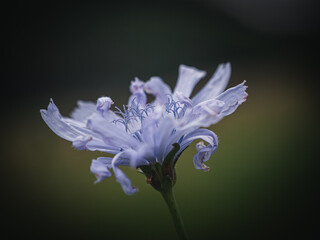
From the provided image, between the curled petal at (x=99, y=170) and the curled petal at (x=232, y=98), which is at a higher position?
the curled petal at (x=232, y=98)

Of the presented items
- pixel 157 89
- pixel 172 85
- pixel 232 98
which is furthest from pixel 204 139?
pixel 172 85

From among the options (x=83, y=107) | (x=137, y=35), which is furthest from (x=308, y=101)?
(x=137, y=35)

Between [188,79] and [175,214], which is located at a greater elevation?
[188,79]

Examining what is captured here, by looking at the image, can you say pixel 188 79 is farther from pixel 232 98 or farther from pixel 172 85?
pixel 172 85

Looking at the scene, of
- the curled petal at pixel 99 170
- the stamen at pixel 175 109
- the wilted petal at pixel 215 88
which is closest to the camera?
the curled petal at pixel 99 170

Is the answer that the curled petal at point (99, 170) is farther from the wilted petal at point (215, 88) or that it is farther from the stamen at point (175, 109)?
the wilted petal at point (215, 88)

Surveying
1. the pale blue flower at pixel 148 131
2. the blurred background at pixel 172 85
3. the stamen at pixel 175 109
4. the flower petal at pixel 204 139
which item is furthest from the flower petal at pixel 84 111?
the blurred background at pixel 172 85

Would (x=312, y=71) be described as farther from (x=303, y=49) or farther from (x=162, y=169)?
(x=162, y=169)

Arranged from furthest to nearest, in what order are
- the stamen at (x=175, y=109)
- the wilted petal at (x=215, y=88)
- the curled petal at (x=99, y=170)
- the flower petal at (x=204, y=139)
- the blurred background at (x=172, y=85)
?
the blurred background at (x=172, y=85)
the wilted petal at (x=215, y=88)
the stamen at (x=175, y=109)
the flower petal at (x=204, y=139)
the curled petal at (x=99, y=170)
